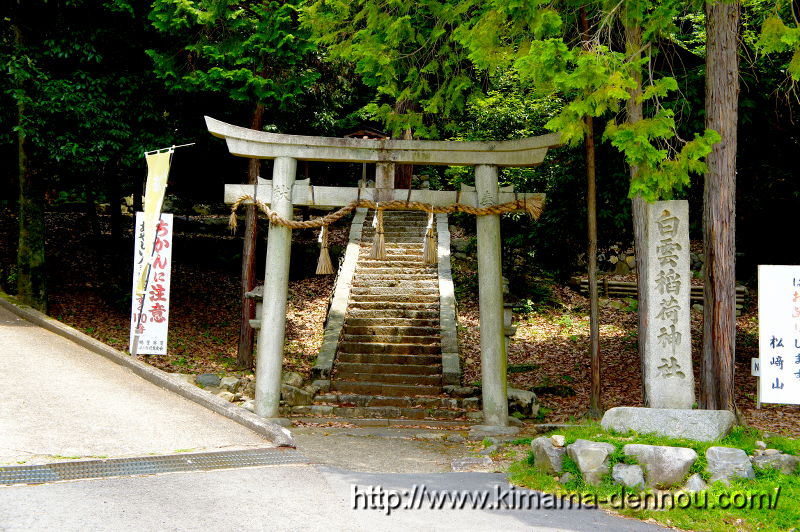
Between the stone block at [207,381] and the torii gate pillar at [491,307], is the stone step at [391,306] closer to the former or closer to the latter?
the stone block at [207,381]

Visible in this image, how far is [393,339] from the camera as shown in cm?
1522

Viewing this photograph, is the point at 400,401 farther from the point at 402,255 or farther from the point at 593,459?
the point at 402,255

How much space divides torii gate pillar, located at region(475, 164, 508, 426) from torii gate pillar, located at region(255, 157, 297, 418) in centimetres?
302

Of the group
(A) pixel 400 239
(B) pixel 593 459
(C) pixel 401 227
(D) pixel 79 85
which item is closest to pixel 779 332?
(B) pixel 593 459

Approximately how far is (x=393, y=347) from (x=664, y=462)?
26.2ft

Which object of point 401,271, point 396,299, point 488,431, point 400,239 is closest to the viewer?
point 488,431

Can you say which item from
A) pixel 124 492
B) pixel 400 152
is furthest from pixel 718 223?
pixel 124 492

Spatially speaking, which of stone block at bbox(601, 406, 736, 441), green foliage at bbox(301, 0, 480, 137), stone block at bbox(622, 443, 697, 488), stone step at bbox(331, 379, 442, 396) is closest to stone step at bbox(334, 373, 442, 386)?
stone step at bbox(331, 379, 442, 396)

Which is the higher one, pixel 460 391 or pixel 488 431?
pixel 460 391

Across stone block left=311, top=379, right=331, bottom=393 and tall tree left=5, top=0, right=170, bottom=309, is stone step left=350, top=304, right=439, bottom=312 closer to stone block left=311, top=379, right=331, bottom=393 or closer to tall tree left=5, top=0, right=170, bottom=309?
stone block left=311, top=379, right=331, bottom=393

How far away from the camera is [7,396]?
995 cm

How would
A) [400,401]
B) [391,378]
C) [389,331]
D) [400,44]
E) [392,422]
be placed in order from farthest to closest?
[389,331], [391,378], [400,44], [400,401], [392,422]

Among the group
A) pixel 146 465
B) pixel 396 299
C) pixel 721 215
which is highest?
pixel 721 215

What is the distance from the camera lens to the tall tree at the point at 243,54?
13891 millimetres
